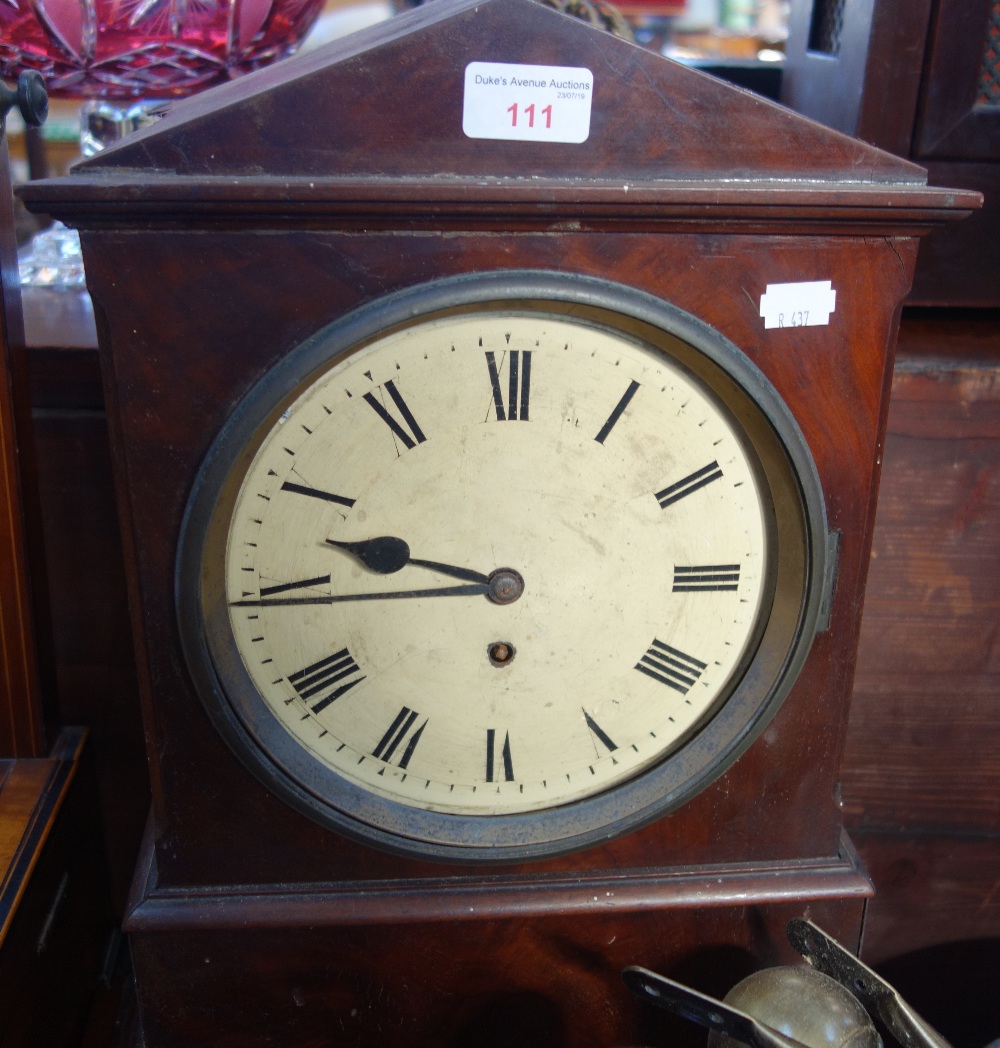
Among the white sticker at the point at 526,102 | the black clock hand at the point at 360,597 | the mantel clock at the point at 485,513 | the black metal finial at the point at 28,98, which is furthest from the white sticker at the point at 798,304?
the black metal finial at the point at 28,98

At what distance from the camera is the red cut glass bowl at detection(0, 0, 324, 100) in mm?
1199

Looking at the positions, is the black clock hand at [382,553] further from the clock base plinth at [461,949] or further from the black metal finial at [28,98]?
the black metal finial at [28,98]

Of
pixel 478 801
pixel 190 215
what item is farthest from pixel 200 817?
pixel 190 215

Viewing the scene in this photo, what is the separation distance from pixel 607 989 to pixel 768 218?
703 millimetres

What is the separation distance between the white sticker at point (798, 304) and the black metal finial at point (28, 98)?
2.16ft

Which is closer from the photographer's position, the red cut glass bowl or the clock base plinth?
the clock base plinth

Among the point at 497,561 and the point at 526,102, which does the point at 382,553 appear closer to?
the point at 497,561

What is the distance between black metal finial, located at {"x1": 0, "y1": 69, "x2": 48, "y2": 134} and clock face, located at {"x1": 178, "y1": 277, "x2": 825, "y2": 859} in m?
0.40

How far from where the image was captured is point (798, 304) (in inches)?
32.1

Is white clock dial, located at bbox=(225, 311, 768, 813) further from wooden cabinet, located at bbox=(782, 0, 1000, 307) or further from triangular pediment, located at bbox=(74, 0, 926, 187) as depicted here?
wooden cabinet, located at bbox=(782, 0, 1000, 307)

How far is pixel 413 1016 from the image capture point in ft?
3.26

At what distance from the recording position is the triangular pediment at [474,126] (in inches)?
29.0

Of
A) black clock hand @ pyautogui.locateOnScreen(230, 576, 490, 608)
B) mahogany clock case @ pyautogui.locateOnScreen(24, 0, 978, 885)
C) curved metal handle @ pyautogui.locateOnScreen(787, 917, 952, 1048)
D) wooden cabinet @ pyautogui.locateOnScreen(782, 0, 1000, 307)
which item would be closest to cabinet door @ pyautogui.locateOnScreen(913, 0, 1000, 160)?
wooden cabinet @ pyautogui.locateOnScreen(782, 0, 1000, 307)

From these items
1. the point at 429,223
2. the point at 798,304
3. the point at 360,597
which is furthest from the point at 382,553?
the point at 798,304
